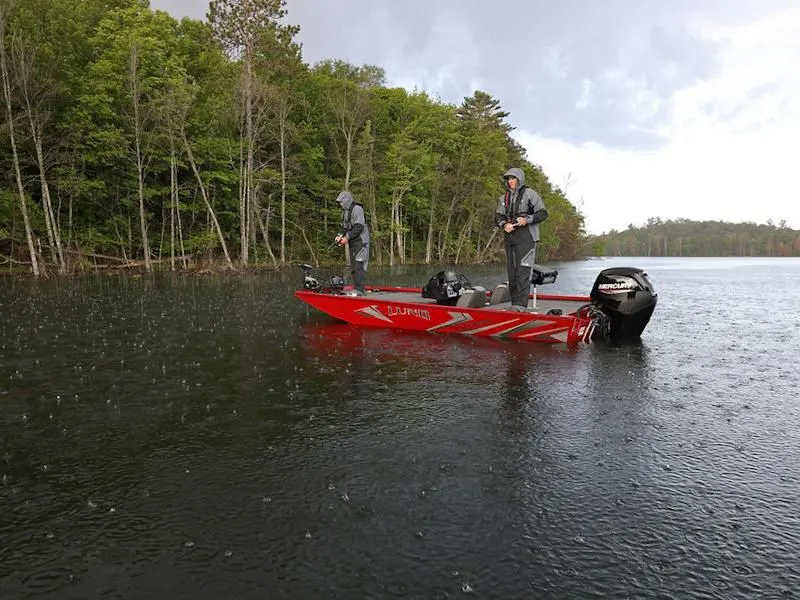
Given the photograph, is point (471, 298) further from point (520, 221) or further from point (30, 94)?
point (30, 94)

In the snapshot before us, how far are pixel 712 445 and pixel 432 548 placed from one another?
2.87 m

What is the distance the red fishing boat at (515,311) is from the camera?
8.77 meters

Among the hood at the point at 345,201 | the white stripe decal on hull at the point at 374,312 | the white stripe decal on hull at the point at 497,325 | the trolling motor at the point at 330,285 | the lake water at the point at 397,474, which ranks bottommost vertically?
the lake water at the point at 397,474

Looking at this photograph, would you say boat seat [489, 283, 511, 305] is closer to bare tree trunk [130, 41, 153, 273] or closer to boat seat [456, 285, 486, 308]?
boat seat [456, 285, 486, 308]

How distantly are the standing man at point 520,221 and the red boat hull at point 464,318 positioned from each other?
77 centimetres

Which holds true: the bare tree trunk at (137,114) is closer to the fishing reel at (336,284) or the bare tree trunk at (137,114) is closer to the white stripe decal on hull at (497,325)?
the fishing reel at (336,284)

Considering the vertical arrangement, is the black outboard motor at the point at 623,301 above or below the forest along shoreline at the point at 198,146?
below

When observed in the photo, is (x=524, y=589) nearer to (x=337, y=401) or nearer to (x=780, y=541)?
(x=780, y=541)

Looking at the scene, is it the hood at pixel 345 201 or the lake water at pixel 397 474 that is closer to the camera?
the lake water at pixel 397 474

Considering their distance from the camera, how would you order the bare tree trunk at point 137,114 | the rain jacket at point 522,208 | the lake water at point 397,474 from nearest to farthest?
the lake water at point 397,474 → the rain jacket at point 522,208 → the bare tree trunk at point 137,114

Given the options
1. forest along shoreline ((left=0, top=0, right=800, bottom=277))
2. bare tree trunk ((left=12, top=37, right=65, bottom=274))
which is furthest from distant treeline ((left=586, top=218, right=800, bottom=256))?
bare tree trunk ((left=12, top=37, right=65, bottom=274))

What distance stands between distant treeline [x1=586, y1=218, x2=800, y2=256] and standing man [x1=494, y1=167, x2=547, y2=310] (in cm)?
11691

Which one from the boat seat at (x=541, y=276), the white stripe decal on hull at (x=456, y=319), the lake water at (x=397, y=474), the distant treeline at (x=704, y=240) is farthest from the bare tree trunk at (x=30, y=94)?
the distant treeline at (x=704, y=240)

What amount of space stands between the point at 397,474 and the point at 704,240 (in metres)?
168
